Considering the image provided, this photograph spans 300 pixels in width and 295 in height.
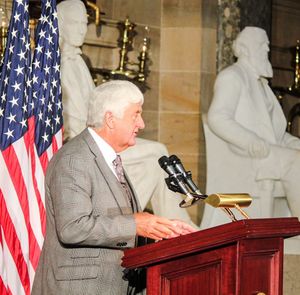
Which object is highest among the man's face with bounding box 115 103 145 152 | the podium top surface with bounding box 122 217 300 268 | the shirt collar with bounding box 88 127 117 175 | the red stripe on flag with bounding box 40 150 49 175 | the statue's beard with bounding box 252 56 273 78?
the statue's beard with bounding box 252 56 273 78

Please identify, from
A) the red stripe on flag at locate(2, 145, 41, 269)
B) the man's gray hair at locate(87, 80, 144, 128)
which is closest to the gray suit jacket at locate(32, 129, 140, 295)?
the man's gray hair at locate(87, 80, 144, 128)

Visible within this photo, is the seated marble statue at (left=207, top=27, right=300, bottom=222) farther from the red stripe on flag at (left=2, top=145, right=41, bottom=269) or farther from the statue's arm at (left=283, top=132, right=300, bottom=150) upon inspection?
the red stripe on flag at (left=2, top=145, right=41, bottom=269)

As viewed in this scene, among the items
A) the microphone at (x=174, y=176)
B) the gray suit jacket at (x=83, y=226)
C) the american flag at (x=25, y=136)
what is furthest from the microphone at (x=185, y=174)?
the american flag at (x=25, y=136)

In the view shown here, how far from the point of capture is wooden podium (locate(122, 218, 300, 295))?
3426 mm

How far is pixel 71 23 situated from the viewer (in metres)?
7.60

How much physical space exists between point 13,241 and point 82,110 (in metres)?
2.18

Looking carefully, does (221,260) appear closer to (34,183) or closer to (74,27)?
(34,183)

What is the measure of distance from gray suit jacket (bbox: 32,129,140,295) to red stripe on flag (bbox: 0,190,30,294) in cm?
147

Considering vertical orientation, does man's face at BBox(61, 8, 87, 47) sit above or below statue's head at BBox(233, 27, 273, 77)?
below

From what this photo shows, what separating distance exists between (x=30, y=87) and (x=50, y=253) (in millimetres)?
2087

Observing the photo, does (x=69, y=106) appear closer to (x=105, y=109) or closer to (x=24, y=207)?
(x=24, y=207)

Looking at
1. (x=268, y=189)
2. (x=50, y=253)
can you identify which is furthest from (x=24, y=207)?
(x=268, y=189)

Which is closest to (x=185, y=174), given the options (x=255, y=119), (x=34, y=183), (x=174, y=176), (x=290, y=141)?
(x=174, y=176)

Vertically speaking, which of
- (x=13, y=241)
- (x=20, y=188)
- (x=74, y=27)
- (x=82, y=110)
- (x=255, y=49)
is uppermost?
(x=255, y=49)
